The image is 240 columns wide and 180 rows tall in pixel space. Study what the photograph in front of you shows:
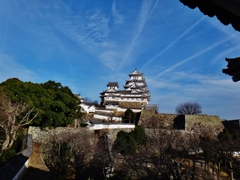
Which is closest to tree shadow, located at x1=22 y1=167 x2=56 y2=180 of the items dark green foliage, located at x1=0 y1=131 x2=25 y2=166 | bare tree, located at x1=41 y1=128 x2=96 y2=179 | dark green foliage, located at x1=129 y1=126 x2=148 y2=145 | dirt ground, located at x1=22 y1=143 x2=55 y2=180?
dirt ground, located at x1=22 y1=143 x2=55 y2=180

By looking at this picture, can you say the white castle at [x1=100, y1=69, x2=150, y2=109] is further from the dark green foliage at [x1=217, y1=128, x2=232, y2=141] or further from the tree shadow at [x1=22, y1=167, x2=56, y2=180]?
the tree shadow at [x1=22, y1=167, x2=56, y2=180]

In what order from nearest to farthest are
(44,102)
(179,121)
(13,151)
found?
(13,151)
(44,102)
(179,121)

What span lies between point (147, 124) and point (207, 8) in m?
29.6

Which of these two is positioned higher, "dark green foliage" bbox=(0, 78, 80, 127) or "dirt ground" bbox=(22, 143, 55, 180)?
"dark green foliage" bbox=(0, 78, 80, 127)

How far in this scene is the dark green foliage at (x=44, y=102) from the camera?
17672 millimetres

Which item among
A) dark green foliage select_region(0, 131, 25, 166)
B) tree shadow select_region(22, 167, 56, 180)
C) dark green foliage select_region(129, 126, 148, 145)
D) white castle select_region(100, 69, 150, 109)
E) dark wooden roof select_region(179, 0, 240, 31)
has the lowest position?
tree shadow select_region(22, 167, 56, 180)

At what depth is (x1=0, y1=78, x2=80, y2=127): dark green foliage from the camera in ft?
58.0

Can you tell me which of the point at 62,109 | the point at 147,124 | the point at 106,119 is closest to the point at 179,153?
the point at 62,109

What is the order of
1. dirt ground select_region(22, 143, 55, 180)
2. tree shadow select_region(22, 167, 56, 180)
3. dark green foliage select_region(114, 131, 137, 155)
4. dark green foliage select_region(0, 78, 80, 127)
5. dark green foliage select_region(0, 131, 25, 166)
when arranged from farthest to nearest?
dark green foliage select_region(114, 131, 137, 155), dark green foliage select_region(0, 78, 80, 127), dark green foliage select_region(0, 131, 25, 166), dirt ground select_region(22, 143, 55, 180), tree shadow select_region(22, 167, 56, 180)

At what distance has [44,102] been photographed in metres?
18.8

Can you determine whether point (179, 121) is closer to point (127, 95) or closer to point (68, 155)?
point (127, 95)

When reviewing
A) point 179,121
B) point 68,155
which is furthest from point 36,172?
point 179,121

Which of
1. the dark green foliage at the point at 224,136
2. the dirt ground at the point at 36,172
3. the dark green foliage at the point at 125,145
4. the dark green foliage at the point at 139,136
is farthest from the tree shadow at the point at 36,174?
the dark green foliage at the point at 224,136

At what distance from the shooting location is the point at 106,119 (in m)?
35.6
